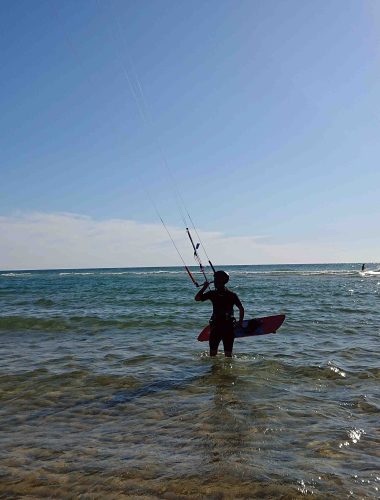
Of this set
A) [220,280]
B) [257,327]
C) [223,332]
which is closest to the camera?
[220,280]

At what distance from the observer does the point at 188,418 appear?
21.9ft

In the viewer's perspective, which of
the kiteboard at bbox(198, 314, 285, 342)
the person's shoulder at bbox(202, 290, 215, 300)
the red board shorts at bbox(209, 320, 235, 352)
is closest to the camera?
the person's shoulder at bbox(202, 290, 215, 300)

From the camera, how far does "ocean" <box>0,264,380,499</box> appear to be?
4.62 metres

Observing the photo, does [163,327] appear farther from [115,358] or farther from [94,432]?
[94,432]

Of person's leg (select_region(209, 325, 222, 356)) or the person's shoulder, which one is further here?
person's leg (select_region(209, 325, 222, 356))

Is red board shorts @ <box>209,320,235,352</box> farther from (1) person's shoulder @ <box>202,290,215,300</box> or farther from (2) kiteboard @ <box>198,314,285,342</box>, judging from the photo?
(2) kiteboard @ <box>198,314,285,342</box>

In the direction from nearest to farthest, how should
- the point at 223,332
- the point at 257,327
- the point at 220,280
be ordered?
the point at 220,280
the point at 223,332
the point at 257,327

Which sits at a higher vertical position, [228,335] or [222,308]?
[222,308]

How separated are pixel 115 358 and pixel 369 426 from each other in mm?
6769

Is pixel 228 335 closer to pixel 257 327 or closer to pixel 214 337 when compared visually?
pixel 214 337

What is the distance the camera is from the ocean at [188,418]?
15.1 feet

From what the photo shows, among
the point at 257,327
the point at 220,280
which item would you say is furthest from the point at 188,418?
the point at 257,327

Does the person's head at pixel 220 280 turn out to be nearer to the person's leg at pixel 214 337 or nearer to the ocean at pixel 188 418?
the person's leg at pixel 214 337

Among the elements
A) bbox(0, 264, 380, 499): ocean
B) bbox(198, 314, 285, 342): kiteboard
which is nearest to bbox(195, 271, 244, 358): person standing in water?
bbox(0, 264, 380, 499): ocean
